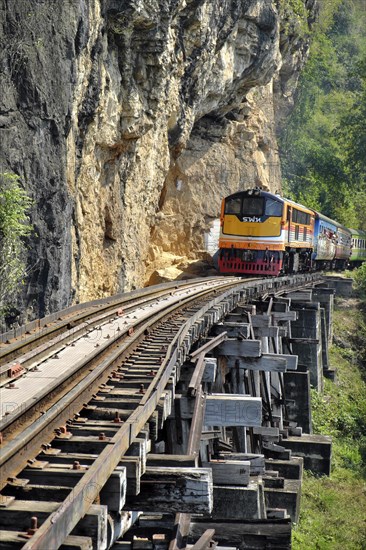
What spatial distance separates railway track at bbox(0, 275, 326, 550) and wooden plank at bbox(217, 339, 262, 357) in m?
0.64

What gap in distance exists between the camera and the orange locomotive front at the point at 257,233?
24359 mm

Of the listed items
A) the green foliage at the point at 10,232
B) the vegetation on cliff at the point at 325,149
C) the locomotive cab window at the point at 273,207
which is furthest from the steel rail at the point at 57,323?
the vegetation on cliff at the point at 325,149

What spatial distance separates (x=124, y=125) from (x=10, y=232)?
835 centimetres

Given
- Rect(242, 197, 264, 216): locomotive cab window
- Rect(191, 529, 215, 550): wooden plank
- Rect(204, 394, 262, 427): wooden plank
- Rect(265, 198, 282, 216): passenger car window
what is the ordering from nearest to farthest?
Rect(191, 529, 215, 550): wooden plank → Rect(204, 394, 262, 427): wooden plank → Rect(265, 198, 282, 216): passenger car window → Rect(242, 197, 264, 216): locomotive cab window

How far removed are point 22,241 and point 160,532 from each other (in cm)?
896

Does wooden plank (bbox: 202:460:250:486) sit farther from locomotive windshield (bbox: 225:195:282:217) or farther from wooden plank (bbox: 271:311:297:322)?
locomotive windshield (bbox: 225:195:282:217)

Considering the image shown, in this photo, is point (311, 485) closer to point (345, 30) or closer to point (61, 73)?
point (61, 73)

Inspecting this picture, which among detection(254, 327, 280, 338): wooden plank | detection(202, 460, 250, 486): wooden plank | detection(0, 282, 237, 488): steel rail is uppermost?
detection(0, 282, 237, 488): steel rail

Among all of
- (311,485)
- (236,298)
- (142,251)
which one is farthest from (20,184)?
(142,251)

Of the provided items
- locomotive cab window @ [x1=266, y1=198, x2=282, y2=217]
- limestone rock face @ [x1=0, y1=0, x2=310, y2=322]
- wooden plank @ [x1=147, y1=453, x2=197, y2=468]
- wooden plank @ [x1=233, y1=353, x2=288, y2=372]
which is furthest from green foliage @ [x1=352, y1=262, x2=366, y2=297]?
wooden plank @ [x1=147, y1=453, x2=197, y2=468]

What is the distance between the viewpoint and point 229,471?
7664 mm

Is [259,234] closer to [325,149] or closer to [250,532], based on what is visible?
[250,532]

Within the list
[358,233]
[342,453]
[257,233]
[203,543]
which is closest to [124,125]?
[257,233]

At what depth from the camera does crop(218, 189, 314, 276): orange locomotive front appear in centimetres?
2436
